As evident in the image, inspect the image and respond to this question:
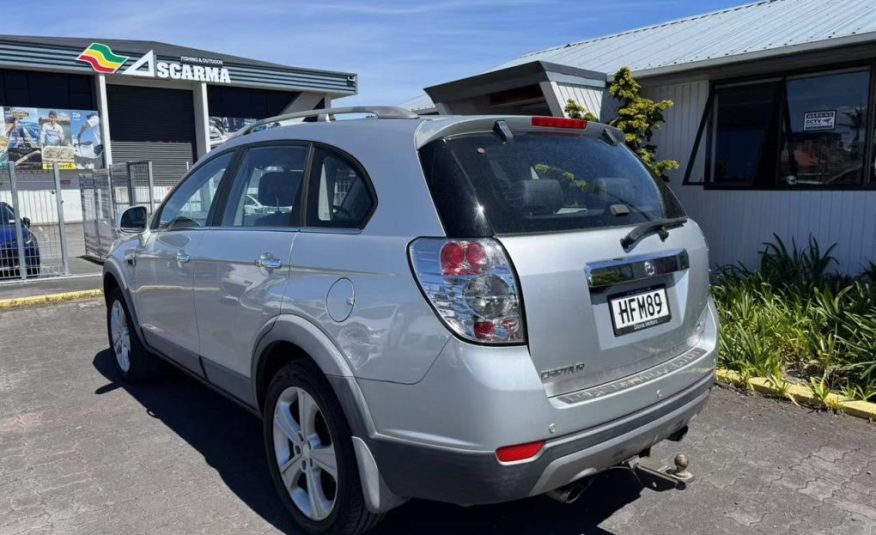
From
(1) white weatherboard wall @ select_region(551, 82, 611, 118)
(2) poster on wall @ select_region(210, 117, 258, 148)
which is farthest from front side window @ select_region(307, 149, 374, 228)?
(2) poster on wall @ select_region(210, 117, 258, 148)

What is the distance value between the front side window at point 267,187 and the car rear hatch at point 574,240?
2.99 ft

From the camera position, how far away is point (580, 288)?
96.2 inches

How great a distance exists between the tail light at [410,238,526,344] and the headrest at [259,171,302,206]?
1172mm

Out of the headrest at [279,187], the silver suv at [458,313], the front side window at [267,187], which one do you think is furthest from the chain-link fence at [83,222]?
the silver suv at [458,313]

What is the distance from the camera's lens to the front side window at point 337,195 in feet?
9.11

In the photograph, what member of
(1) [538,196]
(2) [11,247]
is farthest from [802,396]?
(2) [11,247]

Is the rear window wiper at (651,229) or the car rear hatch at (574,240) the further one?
the rear window wiper at (651,229)

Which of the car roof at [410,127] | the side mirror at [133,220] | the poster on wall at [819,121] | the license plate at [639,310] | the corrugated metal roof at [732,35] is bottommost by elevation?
the license plate at [639,310]

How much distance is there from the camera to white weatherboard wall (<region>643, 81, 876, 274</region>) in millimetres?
6840

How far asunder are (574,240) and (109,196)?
1161 cm

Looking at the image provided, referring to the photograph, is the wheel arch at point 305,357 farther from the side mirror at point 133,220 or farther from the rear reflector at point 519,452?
the side mirror at point 133,220

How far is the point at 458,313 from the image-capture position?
229 cm

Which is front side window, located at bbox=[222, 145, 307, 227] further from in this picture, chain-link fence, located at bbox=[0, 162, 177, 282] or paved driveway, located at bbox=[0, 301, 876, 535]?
chain-link fence, located at bbox=[0, 162, 177, 282]

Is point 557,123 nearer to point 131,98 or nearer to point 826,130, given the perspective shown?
point 826,130
